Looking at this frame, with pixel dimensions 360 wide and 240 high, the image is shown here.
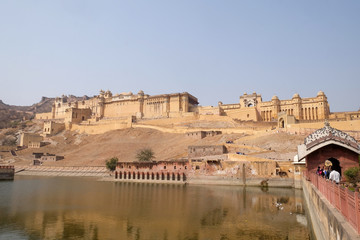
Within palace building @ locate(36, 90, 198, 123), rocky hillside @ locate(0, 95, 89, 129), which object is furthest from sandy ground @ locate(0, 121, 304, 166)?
rocky hillside @ locate(0, 95, 89, 129)

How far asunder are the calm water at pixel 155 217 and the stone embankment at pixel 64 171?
23.1m

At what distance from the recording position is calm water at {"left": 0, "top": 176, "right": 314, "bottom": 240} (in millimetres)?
14891

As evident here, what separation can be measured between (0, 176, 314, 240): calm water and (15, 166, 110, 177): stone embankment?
2305cm

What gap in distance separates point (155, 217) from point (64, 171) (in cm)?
4153

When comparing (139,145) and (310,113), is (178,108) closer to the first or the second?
(139,145)

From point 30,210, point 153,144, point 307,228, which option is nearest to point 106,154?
point 153,144

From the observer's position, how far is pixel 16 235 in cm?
1472

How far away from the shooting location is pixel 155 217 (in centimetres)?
1866

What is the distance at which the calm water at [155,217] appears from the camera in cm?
1489

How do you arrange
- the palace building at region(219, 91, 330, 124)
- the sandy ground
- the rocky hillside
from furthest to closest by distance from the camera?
the rocky hillside
the palace building at region(219, 91, 330, 124)
the sandy ground

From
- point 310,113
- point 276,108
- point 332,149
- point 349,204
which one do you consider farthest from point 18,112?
point 349,204

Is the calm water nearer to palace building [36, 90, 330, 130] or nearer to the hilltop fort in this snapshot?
the hilltop fort

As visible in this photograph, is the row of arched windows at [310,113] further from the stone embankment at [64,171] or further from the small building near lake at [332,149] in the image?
the small building near lake at [332,149]

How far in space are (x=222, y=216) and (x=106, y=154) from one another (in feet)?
149
